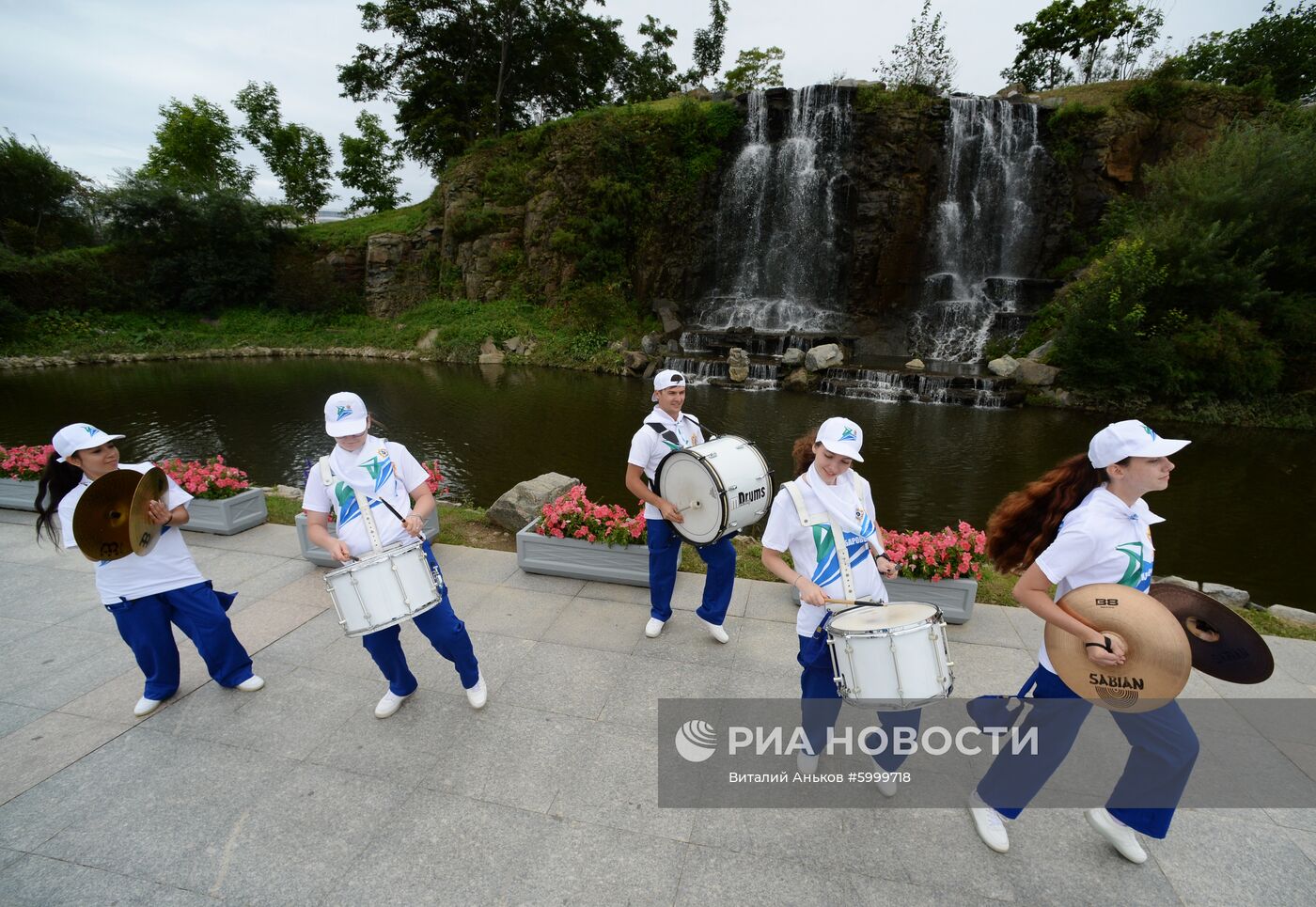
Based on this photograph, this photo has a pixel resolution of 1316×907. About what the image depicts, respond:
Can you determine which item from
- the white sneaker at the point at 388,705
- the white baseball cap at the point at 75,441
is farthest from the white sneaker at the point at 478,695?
the white baseball cap at the point at 75,441

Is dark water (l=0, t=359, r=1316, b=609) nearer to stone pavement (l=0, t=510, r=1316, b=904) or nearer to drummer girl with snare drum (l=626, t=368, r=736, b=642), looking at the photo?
drummer girl with snare drum (l=626, t=368, r=736, b=642)

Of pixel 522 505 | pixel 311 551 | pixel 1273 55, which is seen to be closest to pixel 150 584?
pixel 311 551

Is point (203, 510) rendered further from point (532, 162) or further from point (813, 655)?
point (532, 162)

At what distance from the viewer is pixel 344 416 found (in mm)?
3545

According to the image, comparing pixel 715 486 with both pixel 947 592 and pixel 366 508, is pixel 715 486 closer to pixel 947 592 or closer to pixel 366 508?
pixel 366 508

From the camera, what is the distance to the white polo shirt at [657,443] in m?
4.45

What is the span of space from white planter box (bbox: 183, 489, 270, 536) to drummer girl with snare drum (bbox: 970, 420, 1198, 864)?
7751mm

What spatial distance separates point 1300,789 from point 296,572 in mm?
7841

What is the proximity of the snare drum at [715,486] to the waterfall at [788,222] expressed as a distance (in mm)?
23803

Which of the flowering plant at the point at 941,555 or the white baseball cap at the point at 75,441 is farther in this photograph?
the flowering plant at the point at 941,555

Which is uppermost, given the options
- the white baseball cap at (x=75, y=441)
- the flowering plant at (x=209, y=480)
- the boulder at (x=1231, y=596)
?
the white baseball cap at (x=75, y=441)

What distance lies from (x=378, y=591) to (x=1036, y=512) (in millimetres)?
3622

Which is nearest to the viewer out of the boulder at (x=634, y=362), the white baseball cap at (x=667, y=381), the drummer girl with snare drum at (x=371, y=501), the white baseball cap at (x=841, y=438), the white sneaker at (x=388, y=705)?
the white baseball cap at (x=841, y=438)

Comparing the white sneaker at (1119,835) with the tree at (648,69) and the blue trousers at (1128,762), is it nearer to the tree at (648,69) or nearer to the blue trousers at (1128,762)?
the blue trousers at (1128,762)
